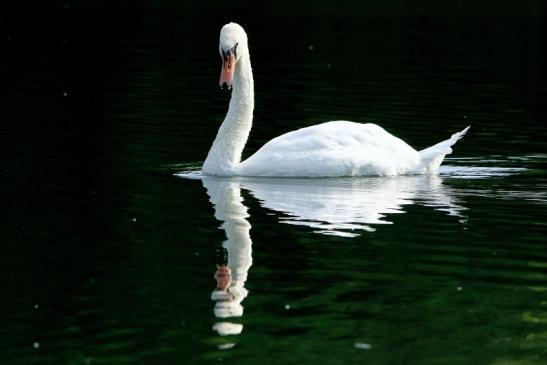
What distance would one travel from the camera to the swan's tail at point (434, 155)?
18.5m

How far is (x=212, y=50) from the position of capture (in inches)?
1467

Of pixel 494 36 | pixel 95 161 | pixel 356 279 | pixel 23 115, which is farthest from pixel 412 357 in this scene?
pixel 494 36

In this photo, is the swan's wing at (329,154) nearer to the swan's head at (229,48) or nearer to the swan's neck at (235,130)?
the swan's neck at (235,130)

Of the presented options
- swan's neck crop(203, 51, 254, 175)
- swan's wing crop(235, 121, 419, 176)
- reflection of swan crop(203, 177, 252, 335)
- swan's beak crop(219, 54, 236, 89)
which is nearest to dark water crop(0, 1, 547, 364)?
reflection of swan crop(203, 177, 252, 335)

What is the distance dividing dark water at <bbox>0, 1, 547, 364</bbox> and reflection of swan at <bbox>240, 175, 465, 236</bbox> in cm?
4

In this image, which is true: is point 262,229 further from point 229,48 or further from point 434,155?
point 434,155

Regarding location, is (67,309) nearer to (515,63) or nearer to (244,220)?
(244,220)

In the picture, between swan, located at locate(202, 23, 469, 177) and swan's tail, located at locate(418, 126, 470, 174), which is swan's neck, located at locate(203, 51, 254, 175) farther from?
swan's tail, located at locate(418, 126, 470, 174)

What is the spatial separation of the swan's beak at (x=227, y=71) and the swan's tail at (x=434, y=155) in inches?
104

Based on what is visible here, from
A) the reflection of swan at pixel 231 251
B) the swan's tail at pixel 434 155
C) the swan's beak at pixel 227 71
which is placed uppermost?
the swan's beak at pixel 227 71

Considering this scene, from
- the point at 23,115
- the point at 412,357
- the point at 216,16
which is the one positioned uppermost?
the point at 216,16

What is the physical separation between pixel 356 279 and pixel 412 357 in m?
2.36

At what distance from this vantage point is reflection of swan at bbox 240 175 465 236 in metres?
15.2

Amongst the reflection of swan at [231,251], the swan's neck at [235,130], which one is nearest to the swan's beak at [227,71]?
the swan's neck at [235,130]
